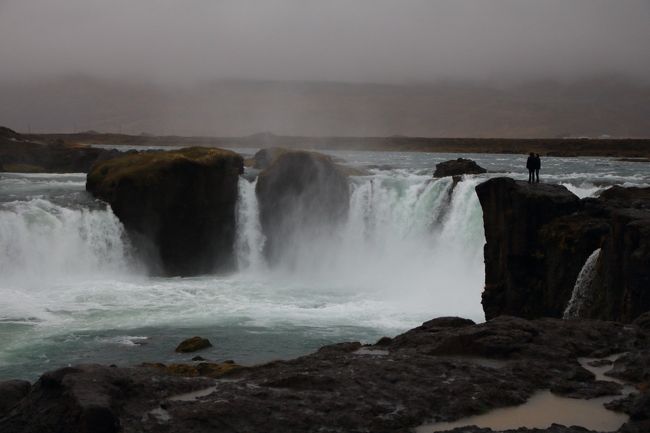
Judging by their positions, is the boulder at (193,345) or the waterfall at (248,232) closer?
the boulder at (193,345)

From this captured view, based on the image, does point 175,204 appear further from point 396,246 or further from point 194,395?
point 194,395

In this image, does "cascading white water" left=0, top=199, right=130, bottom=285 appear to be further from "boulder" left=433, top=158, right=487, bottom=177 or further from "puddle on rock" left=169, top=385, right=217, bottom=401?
"puddle on rock" left=169, top=385, right=217, bottom=401

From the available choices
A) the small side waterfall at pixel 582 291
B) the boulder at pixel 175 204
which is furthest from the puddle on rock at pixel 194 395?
the boulder at pixel 175 204

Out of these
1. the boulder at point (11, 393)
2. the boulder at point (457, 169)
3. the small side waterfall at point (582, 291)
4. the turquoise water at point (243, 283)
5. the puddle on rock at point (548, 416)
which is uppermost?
the boulder at point (457, 169)

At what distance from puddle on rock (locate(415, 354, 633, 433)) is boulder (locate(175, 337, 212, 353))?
539 inches

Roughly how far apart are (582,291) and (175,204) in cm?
A: 2431

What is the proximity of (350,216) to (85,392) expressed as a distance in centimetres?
3513

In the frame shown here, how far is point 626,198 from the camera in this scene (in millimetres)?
26812

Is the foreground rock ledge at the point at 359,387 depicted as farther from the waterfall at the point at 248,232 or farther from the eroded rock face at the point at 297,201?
the eroded rock face at the point at 297,201

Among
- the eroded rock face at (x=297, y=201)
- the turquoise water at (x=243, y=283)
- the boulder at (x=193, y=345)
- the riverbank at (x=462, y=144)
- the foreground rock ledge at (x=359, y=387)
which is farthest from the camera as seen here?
the riverbank at (x=462, y=144)

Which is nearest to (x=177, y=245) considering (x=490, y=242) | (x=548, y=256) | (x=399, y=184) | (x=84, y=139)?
(x=399, y=184)

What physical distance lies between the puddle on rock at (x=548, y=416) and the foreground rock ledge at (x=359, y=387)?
0.50 ft

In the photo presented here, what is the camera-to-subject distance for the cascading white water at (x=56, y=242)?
36719 millimetres

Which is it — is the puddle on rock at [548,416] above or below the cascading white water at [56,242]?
above
